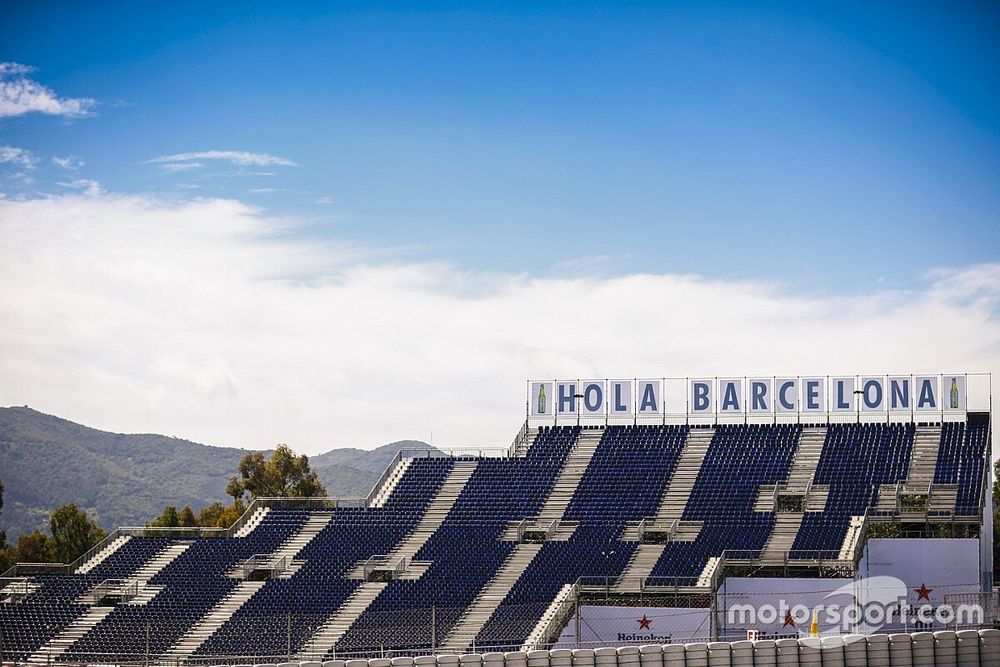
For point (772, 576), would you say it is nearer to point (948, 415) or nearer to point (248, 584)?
point (948, 415)

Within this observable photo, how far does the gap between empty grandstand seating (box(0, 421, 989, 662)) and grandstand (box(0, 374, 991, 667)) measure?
0.44 feet

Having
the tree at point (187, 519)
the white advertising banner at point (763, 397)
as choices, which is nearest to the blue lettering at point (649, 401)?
the white advertising banner at point (763, 397)

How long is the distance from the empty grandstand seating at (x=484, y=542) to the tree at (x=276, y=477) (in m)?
34.2

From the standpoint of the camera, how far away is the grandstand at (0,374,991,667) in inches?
2245

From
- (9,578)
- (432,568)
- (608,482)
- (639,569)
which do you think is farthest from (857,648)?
(9,578)

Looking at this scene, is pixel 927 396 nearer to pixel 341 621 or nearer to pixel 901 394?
pixel 901 394

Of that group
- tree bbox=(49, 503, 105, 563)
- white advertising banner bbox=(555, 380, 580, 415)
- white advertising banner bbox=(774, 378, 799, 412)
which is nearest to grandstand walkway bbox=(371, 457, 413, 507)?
white advertising banner bbox=(555, 380, 580, 415)

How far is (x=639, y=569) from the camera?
199 ft

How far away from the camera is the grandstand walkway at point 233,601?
191 ft

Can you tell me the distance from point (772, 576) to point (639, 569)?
6.07 m

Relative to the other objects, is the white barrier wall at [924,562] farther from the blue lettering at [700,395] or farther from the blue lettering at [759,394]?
the blue lettering at [700,395]

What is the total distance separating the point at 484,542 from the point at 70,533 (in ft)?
167

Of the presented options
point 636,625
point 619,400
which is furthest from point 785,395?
point 636,625

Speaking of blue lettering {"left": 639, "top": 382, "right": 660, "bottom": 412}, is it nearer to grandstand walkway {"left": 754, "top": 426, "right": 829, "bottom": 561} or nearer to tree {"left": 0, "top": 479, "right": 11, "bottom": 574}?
grandstand walkway {"left": 754, "top": 426, "right": 829, "bottom": 561}
